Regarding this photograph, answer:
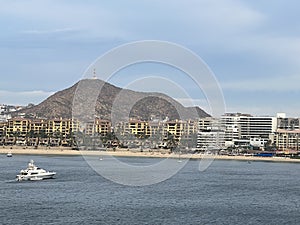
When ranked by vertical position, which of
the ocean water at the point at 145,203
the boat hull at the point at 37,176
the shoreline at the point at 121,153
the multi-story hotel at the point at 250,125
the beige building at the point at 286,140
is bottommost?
the ocean water at the point at 145,203

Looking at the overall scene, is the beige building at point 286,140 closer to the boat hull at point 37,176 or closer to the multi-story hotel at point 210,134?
the multi-story hotel at point 210,134

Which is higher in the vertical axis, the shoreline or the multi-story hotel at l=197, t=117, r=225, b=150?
the multi-story hotel at l=197, t=117, r=225, b=150

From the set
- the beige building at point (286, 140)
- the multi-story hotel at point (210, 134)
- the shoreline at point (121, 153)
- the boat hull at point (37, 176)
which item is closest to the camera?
the boat hull at point (37, 176)

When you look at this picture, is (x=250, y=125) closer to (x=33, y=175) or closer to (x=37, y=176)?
(x=37, y=176)

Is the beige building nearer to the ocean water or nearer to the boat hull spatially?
the ocean water

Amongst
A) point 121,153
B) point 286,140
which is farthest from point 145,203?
point 286,140

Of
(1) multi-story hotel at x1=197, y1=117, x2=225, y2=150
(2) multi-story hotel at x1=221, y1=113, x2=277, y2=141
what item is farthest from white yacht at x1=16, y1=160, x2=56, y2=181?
(2) multi-story hotel at x1=221, y1=113, x2=277, y2=141

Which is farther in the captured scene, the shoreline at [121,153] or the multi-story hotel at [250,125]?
the multi-story hotel at [250,125]

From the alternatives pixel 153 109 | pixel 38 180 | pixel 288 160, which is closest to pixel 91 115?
pixel 153 109

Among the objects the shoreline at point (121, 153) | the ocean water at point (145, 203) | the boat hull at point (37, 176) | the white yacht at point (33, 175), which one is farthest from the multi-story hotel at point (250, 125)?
the ocean water at point (145, 203)

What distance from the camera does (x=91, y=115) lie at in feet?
322

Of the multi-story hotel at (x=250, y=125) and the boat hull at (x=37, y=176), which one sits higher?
the multi-story hotel at (x=250, y=125)

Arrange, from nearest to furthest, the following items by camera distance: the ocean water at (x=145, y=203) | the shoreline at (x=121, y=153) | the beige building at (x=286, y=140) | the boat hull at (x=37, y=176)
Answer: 1. the ocean water at (x=145, y=203)
2. the boat hull at (x=37, y=176)
3. the shoreline at (x=121, y=153)
4. the beige building at (x=286, y=140)

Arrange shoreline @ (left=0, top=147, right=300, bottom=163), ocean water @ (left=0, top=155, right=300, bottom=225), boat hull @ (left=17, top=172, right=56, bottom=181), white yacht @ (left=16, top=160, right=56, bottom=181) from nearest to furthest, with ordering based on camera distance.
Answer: ocean water @ (left=0, top=155, right=300, bottom=225) < boat hull @ (left=17, top=172, right=56, bottom=181) < white yacht @ (left=16, top=160, right=56, bottom=181) < shoreline @ (left=0, top=147, right=300, bottom=163)
